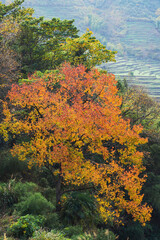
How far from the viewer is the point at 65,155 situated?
41.0 feet

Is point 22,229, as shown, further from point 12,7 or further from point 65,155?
point 12,7

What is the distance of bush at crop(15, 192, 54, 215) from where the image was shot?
11.3 meters

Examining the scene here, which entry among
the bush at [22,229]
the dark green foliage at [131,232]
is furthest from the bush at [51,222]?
the dark green foliage at [131,232]

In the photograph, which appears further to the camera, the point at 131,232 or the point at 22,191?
the point at 131,232

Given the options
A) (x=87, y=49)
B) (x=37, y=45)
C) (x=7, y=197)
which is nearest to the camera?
(x=7, y=197)

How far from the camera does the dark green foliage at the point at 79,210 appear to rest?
13.3 m

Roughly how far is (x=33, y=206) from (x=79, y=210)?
3.49 m

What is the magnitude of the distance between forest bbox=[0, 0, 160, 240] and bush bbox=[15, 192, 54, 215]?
52mm

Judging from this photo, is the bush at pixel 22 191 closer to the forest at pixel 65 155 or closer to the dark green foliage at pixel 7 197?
the forest at pixel 65 155

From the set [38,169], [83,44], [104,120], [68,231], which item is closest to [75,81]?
[104,120]

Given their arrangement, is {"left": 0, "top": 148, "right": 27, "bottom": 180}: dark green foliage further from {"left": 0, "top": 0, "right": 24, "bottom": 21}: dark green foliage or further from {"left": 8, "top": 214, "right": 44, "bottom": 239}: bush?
{"left": 0, "top": 0, "right": 24, "bottom": 21}: dark green foliage

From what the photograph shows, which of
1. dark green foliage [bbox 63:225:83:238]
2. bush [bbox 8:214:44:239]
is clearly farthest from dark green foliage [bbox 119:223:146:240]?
bush [bbox 8:214:44:239]

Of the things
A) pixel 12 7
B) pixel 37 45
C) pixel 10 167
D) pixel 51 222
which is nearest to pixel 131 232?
pixel 51 222

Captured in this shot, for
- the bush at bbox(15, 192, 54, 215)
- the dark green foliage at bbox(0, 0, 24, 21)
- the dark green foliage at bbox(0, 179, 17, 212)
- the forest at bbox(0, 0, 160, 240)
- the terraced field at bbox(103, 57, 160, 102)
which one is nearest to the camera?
the bush at bbox(15, 192, 54, 215)
